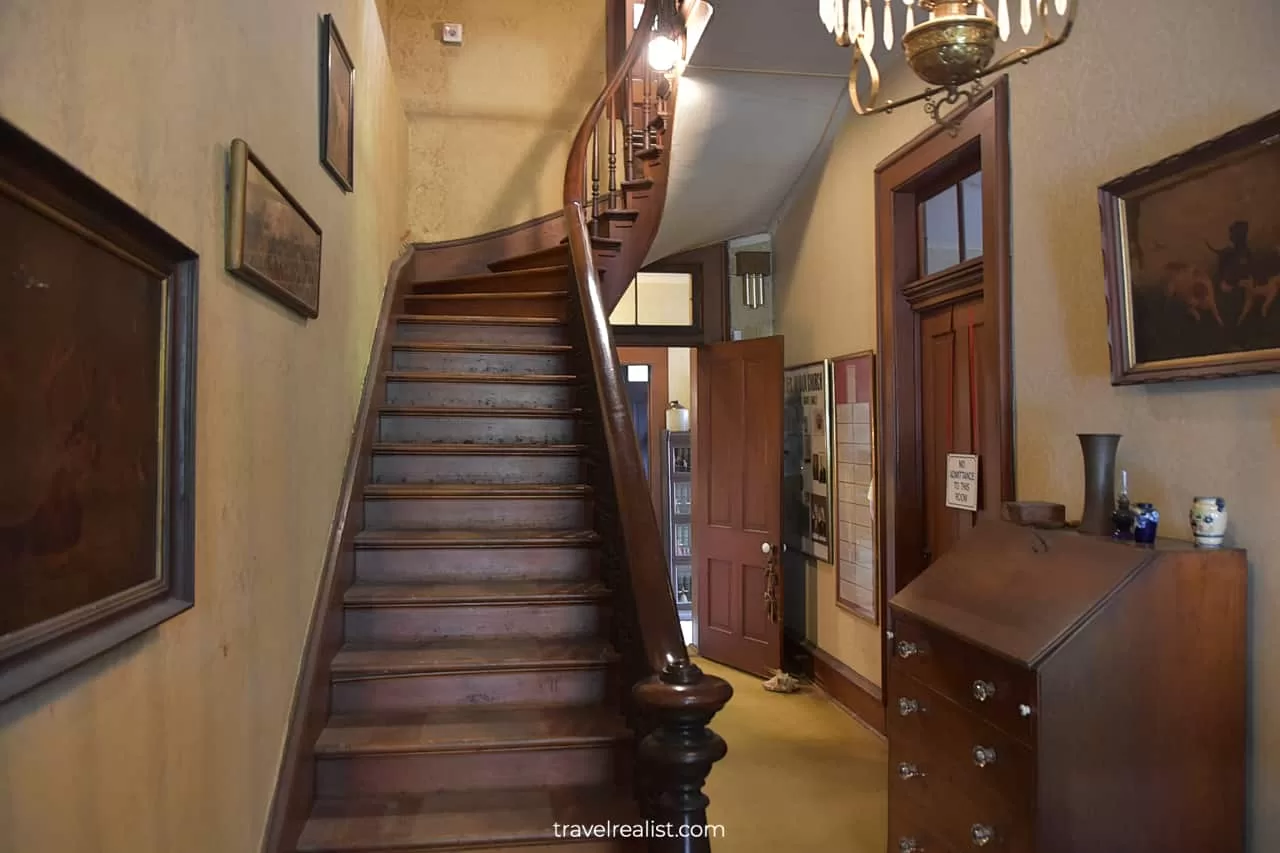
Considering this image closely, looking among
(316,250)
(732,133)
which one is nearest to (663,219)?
(732,133)

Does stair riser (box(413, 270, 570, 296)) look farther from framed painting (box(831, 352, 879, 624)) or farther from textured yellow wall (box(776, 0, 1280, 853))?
textured yellow wall (box(776, 0, 1280, 853))

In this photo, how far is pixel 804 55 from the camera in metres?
3.63

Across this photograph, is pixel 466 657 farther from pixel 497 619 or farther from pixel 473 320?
pixel 473 320

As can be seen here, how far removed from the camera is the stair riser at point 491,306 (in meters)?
4.13

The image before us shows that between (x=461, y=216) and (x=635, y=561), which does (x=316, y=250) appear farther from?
(x=461, y=216)

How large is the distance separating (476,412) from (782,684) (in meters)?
2.35

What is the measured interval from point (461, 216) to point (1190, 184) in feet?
13.3

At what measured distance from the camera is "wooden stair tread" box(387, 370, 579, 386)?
139 inches

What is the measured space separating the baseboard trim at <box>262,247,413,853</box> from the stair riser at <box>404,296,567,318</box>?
0.72m

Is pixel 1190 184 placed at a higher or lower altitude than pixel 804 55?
lower

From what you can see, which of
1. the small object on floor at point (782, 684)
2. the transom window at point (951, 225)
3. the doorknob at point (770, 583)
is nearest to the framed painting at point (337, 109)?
the transom window at point (951, 225)

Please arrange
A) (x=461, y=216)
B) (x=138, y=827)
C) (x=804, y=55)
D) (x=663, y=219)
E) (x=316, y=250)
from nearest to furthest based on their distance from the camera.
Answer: (x=138, y=827), (x=316, y=250), (x=804, y=55), (x=663, y=219), (x=461, y=216)

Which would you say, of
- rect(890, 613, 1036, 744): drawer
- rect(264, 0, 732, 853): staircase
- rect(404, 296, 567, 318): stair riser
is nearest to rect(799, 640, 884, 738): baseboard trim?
rect(890, 613, 1036, 744): drawer

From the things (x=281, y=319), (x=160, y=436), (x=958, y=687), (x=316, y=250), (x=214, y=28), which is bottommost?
(x=958, y=687)
